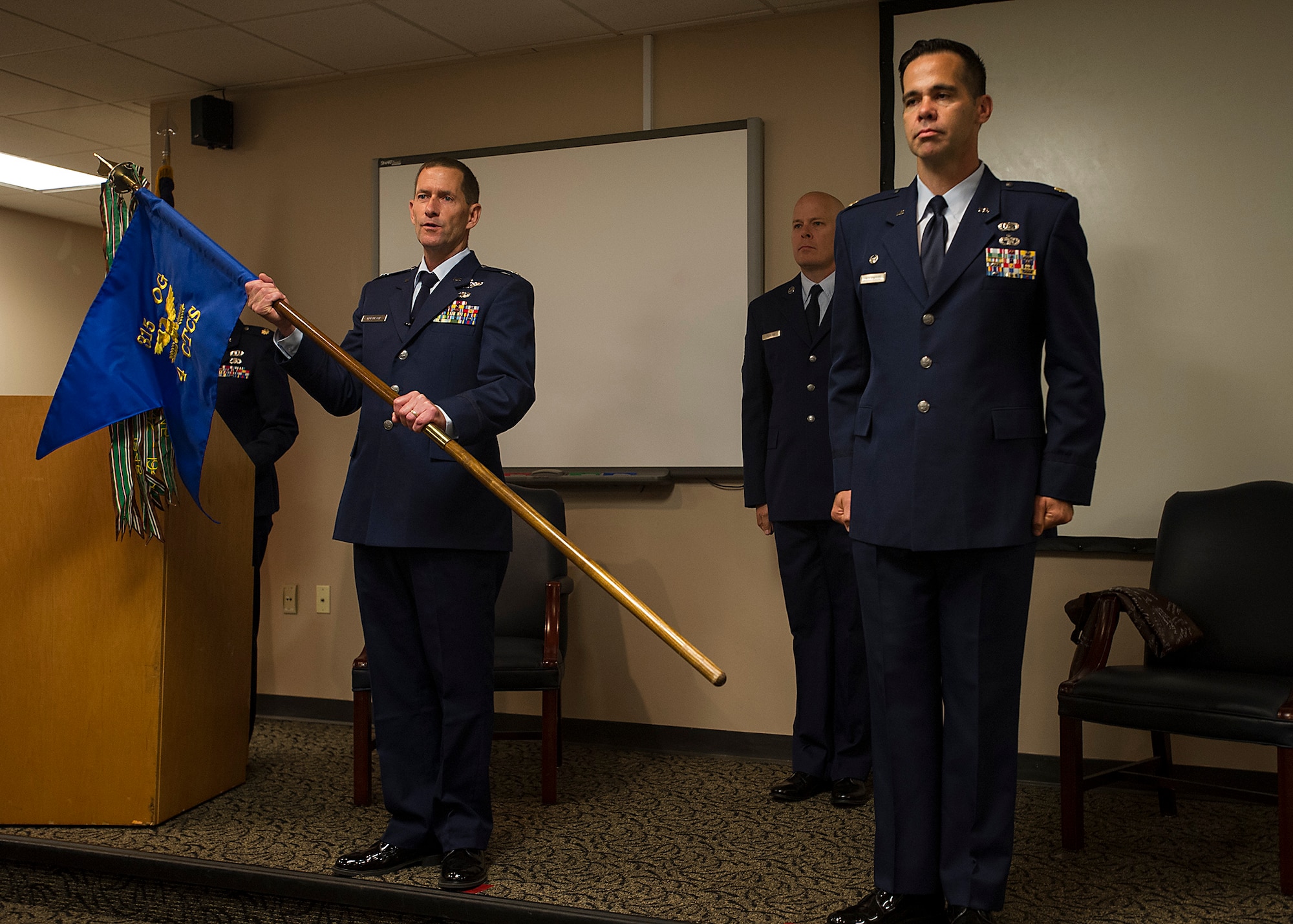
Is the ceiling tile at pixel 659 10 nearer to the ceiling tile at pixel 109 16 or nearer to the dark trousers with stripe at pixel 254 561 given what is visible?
the ceiling tile at pixel 109 16

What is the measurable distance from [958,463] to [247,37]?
3.25 meters

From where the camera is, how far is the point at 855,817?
2979 mm

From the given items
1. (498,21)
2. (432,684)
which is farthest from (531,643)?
(498,21)

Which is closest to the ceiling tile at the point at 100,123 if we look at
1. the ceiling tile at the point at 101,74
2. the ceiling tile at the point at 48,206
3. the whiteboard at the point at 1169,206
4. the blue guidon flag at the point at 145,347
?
the ceiling tile at the point at 101,74

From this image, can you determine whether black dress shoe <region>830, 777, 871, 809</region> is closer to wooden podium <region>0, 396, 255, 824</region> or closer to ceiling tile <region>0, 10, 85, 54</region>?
wooden podium <region>0, 396, 255, 824</region>

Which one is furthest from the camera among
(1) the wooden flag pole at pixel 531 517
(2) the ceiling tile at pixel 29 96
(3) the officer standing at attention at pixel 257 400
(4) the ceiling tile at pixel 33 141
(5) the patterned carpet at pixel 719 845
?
(4) the ceiling tile at pixel 33 141

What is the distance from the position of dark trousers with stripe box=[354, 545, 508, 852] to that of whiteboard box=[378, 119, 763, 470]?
1.43 metres

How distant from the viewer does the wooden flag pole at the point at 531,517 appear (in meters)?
1.81

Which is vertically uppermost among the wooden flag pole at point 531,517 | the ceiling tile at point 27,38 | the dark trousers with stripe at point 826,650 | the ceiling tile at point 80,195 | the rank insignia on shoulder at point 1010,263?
the ceiling tile at point 27,38

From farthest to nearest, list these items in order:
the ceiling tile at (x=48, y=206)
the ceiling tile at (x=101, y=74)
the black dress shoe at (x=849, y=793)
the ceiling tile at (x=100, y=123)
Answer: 1. the ceiling tile at (x=48, y=206)
2. the ceiling tile at (x=100, y=123)
3. the ceiling tile at (x=101, y=74)
4. the black dress shoe at (x=849, y=793)

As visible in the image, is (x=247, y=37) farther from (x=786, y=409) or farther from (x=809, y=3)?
(x=786, y=409)

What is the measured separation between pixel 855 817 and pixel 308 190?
324 cm

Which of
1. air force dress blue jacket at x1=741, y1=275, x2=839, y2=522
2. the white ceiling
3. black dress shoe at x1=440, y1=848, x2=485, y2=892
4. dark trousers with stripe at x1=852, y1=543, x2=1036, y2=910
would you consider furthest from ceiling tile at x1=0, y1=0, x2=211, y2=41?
dark trousers with stripe at x1=852, y1=543, x2=1036, y2=910

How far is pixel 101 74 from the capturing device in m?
4.32
